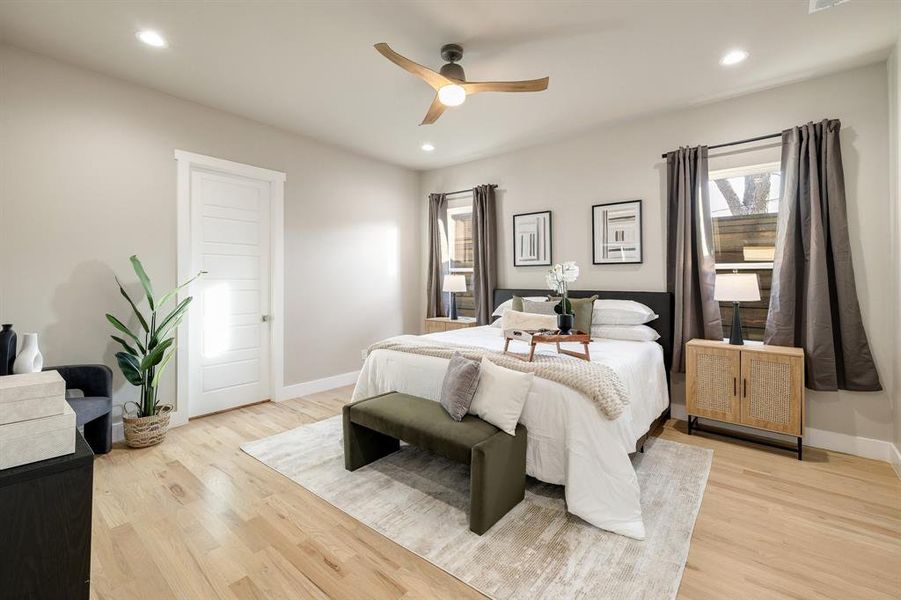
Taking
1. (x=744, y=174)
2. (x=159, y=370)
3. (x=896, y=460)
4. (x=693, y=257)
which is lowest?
(x=896, y=460)

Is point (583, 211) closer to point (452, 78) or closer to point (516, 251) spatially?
point (516, 251)

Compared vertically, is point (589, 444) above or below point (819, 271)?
below

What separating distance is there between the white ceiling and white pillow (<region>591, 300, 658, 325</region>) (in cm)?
183

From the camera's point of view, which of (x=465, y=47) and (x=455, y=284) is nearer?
(x=465, y=47)

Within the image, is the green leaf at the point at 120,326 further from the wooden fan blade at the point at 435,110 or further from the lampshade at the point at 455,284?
the lampshade at the point at 455,284

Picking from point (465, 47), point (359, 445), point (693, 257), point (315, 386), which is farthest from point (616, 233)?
point (315, 386)

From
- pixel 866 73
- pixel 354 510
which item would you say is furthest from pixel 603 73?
pixel 354 510

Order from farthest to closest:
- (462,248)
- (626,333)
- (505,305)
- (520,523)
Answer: (462,248), (505,305), (626,333), (520,523)

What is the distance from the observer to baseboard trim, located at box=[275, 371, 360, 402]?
4.45 meters

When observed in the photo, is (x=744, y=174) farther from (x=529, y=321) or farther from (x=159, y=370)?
(x=159, y=370)

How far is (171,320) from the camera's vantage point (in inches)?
139

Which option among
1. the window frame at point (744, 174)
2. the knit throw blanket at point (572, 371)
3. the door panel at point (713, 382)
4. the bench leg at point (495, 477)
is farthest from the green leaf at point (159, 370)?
the window frame at point (744, 174)

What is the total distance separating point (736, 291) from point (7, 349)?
507 cm

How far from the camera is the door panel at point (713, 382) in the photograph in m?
3.21
